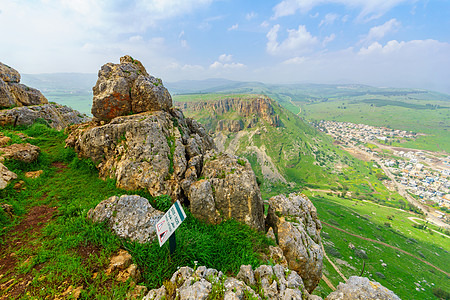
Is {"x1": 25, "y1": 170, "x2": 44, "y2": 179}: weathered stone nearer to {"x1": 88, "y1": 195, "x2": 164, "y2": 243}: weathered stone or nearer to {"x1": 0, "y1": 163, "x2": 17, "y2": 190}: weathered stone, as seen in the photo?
{"x1": 0, "y1": 163, "x2": 17, "y2": 190}: weathered stone

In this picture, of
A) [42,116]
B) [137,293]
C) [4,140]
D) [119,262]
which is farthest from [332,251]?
[42,116]

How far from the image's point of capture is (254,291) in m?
6.50

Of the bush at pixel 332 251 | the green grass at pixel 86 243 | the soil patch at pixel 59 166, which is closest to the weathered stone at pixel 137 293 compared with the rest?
the green grass at pixel 86 243

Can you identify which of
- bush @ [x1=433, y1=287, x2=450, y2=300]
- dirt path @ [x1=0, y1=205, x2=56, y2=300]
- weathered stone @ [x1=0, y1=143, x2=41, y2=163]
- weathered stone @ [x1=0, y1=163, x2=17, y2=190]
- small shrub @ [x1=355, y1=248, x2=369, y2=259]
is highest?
weathered stone @ [x1=0, y1=143, x2=41, y2=163]

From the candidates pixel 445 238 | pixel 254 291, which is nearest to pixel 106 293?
pixel 254 291

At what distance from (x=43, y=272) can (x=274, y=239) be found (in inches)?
493

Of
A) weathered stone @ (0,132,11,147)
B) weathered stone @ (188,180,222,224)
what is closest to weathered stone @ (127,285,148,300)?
weathered stone @ (188,180,222,224)

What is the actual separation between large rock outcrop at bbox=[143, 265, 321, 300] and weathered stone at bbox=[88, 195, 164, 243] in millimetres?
3129

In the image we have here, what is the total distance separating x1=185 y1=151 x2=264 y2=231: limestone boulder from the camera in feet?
40.0

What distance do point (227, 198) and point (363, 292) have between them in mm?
8381

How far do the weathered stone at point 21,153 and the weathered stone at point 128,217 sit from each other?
9707 millimetres

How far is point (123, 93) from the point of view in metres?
16.6

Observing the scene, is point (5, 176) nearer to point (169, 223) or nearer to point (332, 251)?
point (169, 223)

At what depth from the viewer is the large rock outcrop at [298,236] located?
38.8 feet
